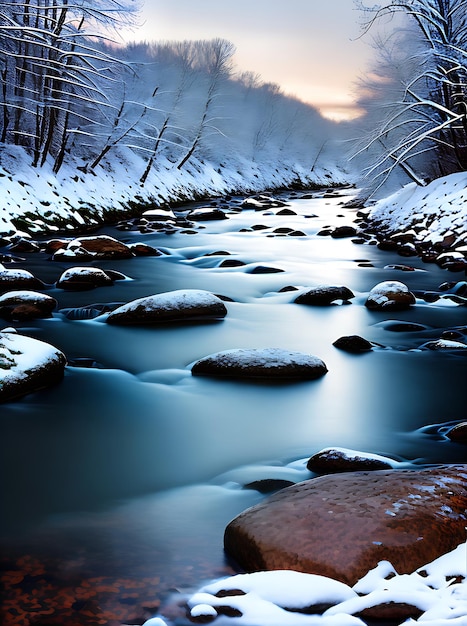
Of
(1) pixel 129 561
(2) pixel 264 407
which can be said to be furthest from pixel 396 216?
(1) pixel 129 561

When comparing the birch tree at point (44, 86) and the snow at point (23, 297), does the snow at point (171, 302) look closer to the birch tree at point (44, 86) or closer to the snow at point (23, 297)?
the snow at point (23, 297)

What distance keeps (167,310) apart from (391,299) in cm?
364

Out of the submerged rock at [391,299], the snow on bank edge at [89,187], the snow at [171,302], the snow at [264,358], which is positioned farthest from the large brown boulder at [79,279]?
the snow on bank edge at [89,187]

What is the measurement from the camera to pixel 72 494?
3625mm

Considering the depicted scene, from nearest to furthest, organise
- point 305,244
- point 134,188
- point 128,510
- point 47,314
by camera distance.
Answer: point 128,510, point 47,314, point 305,244, point 134,188

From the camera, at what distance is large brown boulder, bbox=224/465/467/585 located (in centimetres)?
256

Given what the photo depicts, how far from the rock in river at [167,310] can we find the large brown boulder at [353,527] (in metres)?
5.15

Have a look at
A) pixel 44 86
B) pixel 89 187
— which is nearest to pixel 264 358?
pixel 44 86

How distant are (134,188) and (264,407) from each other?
21.7m

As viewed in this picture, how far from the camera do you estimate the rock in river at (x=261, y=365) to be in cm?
580

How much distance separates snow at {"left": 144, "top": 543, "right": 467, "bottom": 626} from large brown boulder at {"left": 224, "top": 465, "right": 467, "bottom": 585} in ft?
0.20

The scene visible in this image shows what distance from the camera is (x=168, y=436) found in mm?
4703

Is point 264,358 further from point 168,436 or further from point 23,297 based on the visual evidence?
point 23,297

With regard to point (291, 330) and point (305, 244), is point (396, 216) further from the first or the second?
point (291, 330)
